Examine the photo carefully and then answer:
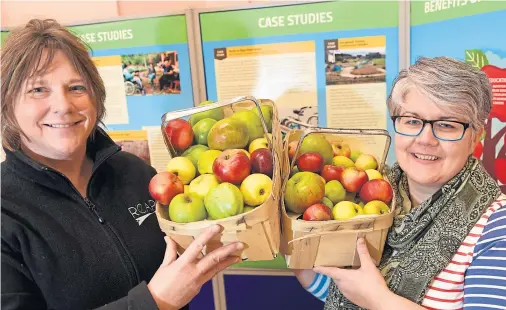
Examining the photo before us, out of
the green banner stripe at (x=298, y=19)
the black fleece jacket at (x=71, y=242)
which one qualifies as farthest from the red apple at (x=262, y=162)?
the green banner stripe at (x=298, y=19)

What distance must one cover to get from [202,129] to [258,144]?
17cm

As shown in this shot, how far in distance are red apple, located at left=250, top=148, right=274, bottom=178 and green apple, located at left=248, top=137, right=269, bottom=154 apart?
5 cm

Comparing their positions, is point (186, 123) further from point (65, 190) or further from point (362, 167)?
point (362, 167)

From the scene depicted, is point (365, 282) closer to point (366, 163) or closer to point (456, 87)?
point (366, 163)

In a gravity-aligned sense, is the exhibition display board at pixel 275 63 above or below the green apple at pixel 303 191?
above

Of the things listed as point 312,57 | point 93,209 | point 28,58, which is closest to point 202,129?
point 93,209

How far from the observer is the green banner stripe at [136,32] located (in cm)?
202

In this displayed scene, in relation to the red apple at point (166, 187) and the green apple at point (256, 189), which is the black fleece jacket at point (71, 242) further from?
the green apple at point (256, 189)

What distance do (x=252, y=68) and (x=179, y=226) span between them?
1.12 metres

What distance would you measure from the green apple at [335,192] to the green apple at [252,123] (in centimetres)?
24

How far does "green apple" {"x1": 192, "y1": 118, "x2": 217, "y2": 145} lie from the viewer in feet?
4.02

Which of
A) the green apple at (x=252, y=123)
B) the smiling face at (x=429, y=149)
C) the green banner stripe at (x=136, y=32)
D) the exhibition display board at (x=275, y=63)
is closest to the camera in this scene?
the smiling face at (x=429, y=149)

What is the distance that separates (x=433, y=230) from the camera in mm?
1155

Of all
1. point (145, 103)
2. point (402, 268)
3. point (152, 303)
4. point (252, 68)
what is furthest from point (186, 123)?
point (145, 103)
